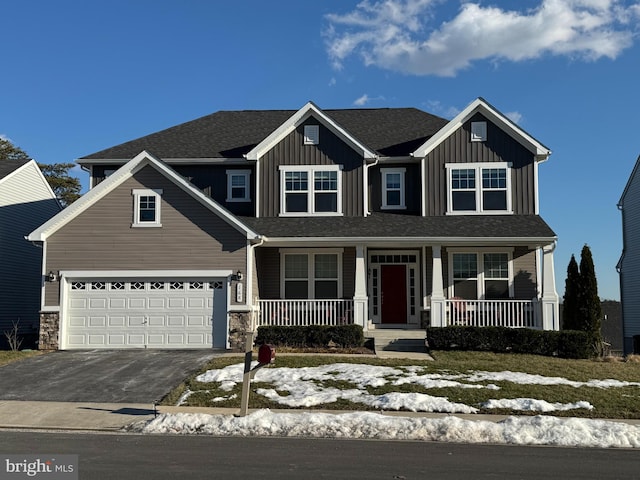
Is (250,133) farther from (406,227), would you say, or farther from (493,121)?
(493,121)

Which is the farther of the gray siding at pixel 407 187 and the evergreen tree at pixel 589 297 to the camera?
the gray siding at pixel 407 187

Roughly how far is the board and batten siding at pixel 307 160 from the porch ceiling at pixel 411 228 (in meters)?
0.72

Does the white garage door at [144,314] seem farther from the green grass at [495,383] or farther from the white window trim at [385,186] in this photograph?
the white window trim at [385,186]

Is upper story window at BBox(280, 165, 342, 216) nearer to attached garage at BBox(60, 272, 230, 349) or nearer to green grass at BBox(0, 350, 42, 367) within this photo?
attached garage at BBox(60, 272, 230, 349)

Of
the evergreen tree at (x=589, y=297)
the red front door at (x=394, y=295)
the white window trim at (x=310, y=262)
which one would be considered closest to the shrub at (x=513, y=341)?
the evergreen tree at (x=589, y=297)

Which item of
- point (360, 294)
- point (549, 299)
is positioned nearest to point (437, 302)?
point (360, 294)

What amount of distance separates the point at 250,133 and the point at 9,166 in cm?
1013

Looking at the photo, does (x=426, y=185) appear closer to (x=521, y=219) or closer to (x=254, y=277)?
(x=521, y=219)

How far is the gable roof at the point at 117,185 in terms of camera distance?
749 inches

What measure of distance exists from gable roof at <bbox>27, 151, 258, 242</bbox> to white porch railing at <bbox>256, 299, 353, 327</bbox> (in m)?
2.67

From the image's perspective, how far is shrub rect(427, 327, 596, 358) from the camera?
1777 cm

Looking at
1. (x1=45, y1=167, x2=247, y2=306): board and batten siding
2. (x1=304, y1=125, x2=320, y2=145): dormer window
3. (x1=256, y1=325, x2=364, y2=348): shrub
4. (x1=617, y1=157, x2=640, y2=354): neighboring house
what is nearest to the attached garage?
(x1=45, y1=167, x2=247, y2=306): board and batten siding

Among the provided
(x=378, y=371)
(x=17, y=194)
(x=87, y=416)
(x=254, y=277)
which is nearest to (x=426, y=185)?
(x=254, y=277)

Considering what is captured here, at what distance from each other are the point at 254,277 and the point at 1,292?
10893mm
